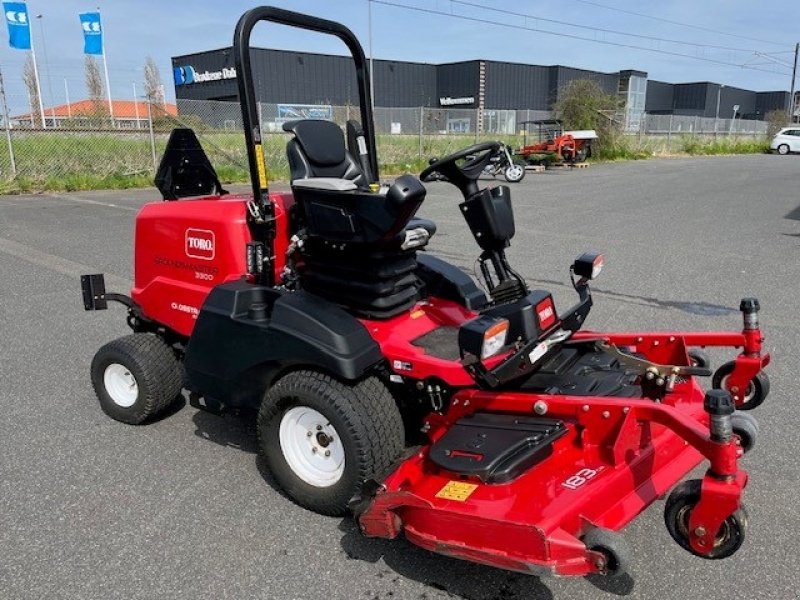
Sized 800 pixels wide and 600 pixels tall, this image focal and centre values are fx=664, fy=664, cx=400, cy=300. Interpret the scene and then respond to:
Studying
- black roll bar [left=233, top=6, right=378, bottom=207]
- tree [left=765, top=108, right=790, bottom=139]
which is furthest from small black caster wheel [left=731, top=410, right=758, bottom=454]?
tree [left=765, top=108, right=790, bottom=139]

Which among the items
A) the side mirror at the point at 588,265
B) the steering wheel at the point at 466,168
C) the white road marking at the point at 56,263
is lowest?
the white road marking at the point at 56,263

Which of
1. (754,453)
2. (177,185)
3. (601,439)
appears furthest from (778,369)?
(177,185)

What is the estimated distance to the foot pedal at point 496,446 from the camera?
233 centimetres

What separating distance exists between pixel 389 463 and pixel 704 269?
588 cm

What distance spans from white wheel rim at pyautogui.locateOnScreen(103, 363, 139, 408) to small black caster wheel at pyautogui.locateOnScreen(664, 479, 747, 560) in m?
2.83

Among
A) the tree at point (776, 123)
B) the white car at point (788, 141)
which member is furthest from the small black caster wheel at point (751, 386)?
the tree at point (776, 123)

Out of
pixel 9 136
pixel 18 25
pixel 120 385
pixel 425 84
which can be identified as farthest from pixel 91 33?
pixel 425 84

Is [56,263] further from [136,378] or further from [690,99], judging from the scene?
[690,99]

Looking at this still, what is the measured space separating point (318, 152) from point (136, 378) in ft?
5.10

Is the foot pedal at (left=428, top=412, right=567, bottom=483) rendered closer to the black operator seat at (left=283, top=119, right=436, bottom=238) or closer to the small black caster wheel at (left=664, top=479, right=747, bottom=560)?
the small black caster wheel at (left=664, top=479, right=747, bottom=560)

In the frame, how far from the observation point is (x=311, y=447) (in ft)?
9.38

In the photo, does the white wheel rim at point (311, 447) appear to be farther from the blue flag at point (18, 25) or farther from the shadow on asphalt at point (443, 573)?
the blue flag at point (18, 25)

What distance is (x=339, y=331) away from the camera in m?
2.72

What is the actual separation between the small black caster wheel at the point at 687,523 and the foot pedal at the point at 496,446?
45 cm
